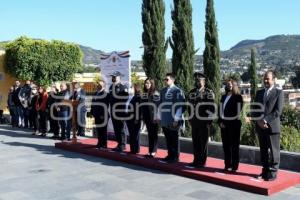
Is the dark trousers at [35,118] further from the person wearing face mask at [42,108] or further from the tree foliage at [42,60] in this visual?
the tree foliage at [42,60]

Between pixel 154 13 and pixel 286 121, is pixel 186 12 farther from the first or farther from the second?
pixel 286 121

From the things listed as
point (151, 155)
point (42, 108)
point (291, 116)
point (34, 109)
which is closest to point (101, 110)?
point (151, 155)

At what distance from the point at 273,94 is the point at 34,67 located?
50.5 feet

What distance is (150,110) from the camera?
9078mm

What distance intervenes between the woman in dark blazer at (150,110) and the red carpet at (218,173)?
0.98ft

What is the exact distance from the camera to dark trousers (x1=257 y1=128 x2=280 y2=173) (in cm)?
677

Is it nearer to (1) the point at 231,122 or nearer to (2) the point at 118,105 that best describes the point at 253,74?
(2) the point at 118,105

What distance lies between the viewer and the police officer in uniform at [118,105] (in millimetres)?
9703

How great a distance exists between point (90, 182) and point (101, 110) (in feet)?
10.3

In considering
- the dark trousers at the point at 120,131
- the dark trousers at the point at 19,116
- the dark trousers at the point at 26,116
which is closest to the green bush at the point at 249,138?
the dark trousers at the point at 120,131

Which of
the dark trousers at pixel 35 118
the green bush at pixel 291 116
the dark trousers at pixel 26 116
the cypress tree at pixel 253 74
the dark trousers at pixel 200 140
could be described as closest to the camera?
the dark trousers at pixel 200 140

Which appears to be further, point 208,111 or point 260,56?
point 260,56

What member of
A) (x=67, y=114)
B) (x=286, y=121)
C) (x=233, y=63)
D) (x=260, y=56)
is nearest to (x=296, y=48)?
(x=260, y=56)

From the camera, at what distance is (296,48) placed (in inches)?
7362
